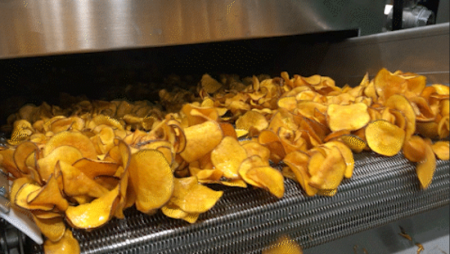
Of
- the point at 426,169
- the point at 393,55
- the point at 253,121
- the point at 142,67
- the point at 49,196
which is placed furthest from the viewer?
the point at 142,67

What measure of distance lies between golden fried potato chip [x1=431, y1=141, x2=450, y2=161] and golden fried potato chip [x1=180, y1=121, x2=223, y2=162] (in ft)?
1.32

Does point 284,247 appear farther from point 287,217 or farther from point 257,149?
point 257,149

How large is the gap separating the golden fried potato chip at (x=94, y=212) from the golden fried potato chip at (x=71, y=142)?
3.8 inches

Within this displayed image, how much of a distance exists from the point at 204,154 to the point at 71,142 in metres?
0.18

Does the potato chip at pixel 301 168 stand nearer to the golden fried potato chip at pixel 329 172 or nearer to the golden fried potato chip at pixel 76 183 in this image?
the golden fried potato chip at pixel 329 172

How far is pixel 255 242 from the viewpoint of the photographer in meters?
0.52

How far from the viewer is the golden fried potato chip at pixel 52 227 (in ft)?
1.38

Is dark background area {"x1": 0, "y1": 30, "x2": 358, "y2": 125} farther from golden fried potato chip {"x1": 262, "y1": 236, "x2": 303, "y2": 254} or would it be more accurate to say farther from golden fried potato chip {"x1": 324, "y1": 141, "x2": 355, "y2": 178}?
golden fried potato chip {"x1": 262, "y1": 236, "x2": 303, "y2": 254}

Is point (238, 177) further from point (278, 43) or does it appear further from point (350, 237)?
point (278, 43)

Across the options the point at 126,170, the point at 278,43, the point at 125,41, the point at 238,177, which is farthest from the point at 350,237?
the point at 278,43

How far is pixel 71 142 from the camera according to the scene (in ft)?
1.71

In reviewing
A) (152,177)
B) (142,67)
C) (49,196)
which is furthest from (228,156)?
(142,67)

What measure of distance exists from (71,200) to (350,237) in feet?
1.44

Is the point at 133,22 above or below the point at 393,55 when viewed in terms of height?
above
